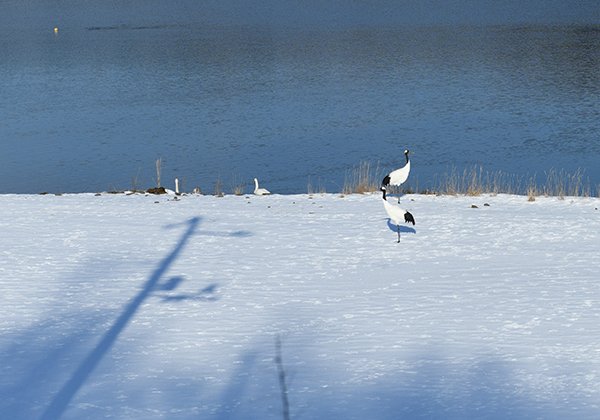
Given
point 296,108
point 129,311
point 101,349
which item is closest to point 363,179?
point 296,108

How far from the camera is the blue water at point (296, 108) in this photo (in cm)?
2806

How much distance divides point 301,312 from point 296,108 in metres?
26.3

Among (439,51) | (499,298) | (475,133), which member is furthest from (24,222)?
(439,51)

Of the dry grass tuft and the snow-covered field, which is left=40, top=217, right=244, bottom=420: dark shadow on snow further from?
the dry grass tuft

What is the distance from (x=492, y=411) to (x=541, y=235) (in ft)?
20.0

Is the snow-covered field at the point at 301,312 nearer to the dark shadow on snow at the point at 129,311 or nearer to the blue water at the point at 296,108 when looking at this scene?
the dark shadow on snow at the point at 129,311

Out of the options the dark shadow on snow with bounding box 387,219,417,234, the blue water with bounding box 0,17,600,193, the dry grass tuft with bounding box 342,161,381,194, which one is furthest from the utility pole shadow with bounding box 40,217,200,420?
the blue water with bounding box 0,17,600,193

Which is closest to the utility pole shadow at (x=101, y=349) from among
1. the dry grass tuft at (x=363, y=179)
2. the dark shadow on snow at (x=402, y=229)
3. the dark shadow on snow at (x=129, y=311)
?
the dark shadow on snow at (x=129, y=311)

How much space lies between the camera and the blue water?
2806cm

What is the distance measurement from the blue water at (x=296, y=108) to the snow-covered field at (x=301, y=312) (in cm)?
1114

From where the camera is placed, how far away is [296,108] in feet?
118

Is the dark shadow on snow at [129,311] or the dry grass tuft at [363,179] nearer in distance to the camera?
the dark shadow on snow at [129,311]

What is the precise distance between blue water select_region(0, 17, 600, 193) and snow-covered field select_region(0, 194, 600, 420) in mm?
11144

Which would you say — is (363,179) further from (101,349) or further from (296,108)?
(101,349)
